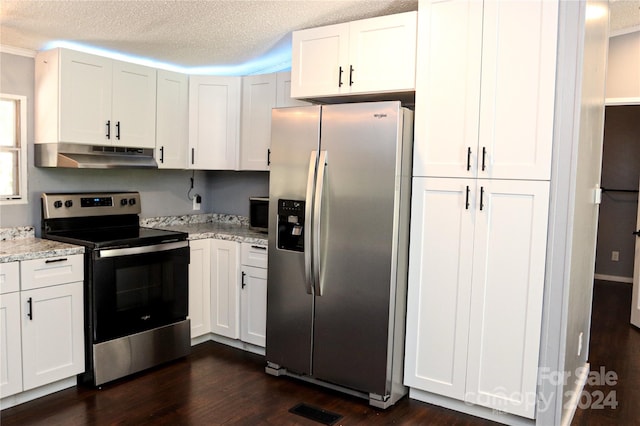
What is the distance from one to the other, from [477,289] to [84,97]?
2.79 metres

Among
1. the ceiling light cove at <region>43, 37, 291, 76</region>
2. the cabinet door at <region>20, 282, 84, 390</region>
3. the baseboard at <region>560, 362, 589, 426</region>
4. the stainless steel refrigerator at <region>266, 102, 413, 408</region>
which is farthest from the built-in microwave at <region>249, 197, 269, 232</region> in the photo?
the baseboard at <region>560, 362, 589, 426</region>

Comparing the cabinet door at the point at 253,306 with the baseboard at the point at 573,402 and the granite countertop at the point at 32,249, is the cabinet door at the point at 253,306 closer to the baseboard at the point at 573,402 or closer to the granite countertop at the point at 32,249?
the granite countertop at the point at 32,249

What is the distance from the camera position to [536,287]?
2633 millimetres

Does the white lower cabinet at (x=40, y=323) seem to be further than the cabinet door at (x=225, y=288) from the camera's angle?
No

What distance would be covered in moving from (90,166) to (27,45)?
896mm

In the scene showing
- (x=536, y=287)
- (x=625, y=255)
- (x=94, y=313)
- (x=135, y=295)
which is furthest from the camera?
(x=625, y=255)

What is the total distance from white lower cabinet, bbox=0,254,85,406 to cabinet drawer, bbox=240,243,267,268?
3.61ft

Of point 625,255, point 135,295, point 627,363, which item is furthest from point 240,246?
point 625,255

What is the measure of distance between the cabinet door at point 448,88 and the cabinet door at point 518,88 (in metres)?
0.06

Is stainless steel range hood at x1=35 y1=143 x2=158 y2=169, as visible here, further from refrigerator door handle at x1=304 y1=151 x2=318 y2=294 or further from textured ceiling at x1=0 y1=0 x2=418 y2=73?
refrigerator door handle at x1=304 y1=151 x2=318 y2=294

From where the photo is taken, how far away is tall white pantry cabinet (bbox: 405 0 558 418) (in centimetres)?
261

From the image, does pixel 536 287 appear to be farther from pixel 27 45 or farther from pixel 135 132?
pixel 27 45

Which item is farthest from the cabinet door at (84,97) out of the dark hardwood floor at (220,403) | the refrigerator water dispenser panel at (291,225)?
the dark hardwood floor at (220,403)

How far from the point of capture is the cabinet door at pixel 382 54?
295 centimetres
